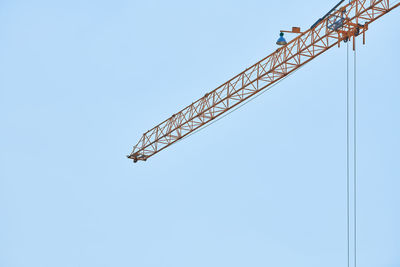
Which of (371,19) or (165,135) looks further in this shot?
(165,135)

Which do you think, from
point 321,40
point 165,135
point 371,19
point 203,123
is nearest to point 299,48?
point 321,40

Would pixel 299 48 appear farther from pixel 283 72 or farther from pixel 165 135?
pixel 165 135

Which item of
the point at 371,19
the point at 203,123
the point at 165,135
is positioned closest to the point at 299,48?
the point at 371,19

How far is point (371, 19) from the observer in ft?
169

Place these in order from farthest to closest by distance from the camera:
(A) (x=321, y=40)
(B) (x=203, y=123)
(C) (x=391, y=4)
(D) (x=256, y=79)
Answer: (B) (x=203, y=123), (D) (x=256, y=79), (A) (x=321, y=40), (C) (x=391, y=4)

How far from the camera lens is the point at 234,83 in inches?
2375

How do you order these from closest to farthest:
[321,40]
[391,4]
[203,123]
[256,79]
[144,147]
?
[391,4] < [321,40] < [256,79] < [203,123] < [144,147]

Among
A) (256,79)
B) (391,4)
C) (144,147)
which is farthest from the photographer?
(144,147)

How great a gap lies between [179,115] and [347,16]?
18.5 metres

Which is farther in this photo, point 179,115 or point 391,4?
point 179,115

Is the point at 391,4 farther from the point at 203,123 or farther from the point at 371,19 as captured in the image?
the point at 203,123

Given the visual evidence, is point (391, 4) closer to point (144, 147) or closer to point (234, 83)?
point (234, 83)

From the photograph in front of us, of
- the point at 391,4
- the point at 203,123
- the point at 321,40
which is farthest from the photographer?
the point at 203,123

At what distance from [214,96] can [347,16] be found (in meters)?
13.8
